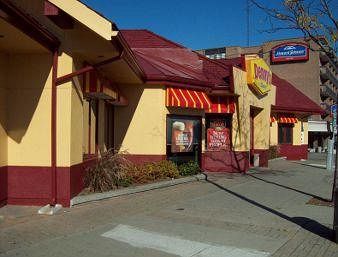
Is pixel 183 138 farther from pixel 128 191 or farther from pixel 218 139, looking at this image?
pixel 128 191

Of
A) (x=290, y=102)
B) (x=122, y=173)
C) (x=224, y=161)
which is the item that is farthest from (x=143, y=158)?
(x=290, y=102)

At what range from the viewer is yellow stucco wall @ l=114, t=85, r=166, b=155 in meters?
15.8

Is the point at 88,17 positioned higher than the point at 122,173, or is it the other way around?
the point at 88,17

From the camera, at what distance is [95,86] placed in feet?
39.5

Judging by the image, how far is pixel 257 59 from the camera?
20.8 meters

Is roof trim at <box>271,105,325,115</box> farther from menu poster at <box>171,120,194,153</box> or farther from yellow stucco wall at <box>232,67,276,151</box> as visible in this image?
menu poster at <box>171,120,194,153</box>

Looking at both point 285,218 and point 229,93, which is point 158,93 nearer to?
point 229,93

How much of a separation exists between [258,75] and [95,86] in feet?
33.9

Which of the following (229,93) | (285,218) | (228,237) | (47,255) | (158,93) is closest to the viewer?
(47,255)

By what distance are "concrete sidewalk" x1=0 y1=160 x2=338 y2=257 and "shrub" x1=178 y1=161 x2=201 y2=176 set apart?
3051mm

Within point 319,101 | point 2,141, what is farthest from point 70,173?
point 319,101

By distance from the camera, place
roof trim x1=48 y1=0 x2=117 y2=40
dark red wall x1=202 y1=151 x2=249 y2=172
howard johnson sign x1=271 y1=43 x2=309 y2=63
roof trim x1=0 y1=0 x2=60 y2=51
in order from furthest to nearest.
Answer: howard johnson sign x1=271 y1=43 x2=309 y2=63 → dark red wall x1=202 y1=151 x2=249 y2=172 → roof trim x1=48 y1=0 x2=117 y2=40 → roof trim x1=0 y1=0 x2=60 y2=51

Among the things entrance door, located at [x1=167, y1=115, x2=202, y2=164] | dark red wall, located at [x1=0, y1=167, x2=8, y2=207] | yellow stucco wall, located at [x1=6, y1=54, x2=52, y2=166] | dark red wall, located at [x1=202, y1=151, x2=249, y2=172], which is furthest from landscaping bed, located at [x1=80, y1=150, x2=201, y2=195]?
dark red wall, located at [x1=202, y1=151, x2=249, y2=172]

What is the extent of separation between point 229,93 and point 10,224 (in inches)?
455
